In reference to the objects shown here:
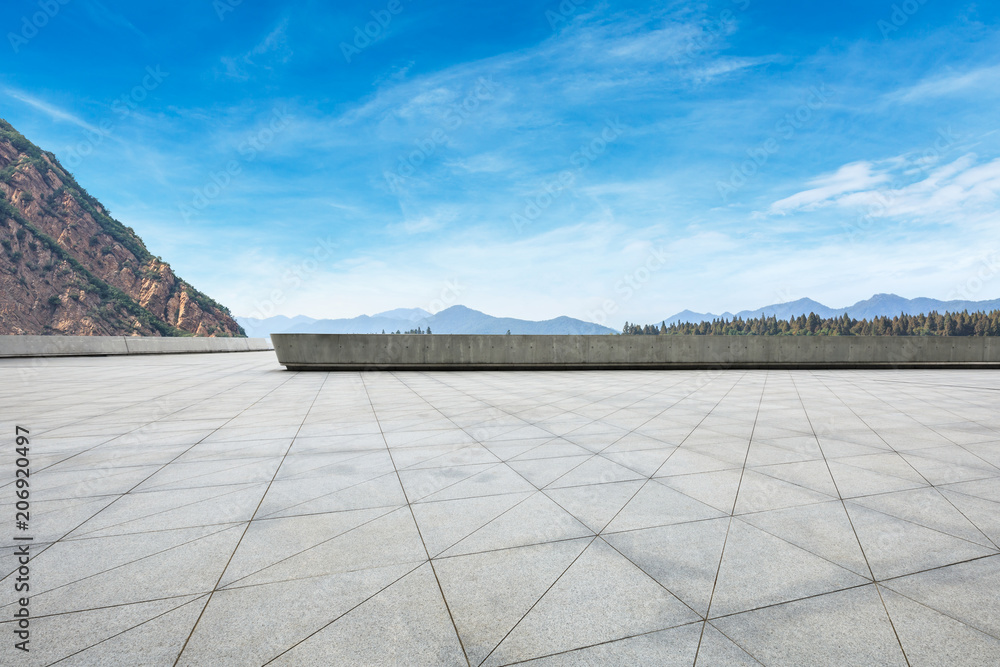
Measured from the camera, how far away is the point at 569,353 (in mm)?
17438

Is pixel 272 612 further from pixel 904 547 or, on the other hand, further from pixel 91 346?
pixel 91 346

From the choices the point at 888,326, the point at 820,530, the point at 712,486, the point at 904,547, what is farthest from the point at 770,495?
the point at 888,326

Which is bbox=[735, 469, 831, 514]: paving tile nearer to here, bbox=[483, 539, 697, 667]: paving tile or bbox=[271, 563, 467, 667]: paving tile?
bbox=[483, 539, 697, 667]: paving tile

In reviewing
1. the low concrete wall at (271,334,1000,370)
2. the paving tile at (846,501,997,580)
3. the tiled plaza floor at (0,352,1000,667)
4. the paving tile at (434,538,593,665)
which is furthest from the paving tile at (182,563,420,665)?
the low concrete wall at (271,334,1000,370)

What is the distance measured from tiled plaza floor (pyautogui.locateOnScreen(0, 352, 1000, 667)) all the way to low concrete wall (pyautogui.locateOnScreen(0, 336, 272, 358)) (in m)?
22.7

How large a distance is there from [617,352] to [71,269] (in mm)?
124258

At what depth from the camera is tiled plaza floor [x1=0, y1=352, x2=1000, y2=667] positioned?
212 centimetres

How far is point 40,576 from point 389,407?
5767mm

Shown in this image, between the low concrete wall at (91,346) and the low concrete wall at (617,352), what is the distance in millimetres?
16860

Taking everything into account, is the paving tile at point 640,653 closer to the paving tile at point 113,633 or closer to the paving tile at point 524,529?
the paving tile at point 524,529

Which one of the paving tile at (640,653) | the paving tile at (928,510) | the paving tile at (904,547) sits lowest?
the paving tile at (640,653)

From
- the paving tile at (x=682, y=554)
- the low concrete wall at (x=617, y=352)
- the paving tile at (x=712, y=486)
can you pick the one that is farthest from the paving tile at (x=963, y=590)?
the low concrete wall at (x=617, y=352)

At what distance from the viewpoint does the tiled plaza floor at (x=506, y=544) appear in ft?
6.94

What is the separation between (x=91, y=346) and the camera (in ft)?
80.7
